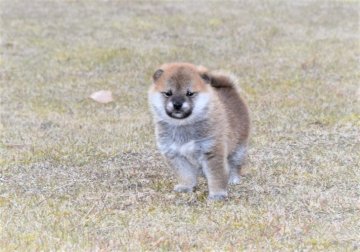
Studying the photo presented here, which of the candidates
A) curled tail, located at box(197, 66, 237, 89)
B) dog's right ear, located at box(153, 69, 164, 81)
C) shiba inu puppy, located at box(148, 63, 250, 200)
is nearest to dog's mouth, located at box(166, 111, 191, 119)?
shiba inu puppy, located at box(148, 63, 250, 200)

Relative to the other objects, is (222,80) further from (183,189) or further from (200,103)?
(183,189)

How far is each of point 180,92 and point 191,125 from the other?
0.31 meters

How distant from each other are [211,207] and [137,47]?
8542 millimetres

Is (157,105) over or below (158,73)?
below

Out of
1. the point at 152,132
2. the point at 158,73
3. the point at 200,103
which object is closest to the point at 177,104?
the point at 200,103

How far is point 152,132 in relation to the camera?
30.0ft

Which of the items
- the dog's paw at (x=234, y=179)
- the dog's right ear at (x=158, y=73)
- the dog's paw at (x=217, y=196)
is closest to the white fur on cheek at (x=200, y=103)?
the dog's right ear at (x=158, y=73)

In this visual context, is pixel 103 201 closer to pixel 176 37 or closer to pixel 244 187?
pixel 244 187

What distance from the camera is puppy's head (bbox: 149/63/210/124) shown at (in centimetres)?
638

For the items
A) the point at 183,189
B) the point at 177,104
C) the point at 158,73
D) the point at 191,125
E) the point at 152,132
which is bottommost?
the point at 152,132

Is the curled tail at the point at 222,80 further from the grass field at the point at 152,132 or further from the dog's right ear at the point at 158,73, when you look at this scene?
the grass field at the point at 152,132

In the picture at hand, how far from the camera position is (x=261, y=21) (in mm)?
16828

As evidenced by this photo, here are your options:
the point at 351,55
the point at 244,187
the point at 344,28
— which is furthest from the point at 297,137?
the point at 344,28

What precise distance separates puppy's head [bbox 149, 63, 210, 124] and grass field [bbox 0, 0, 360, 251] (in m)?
0.71
